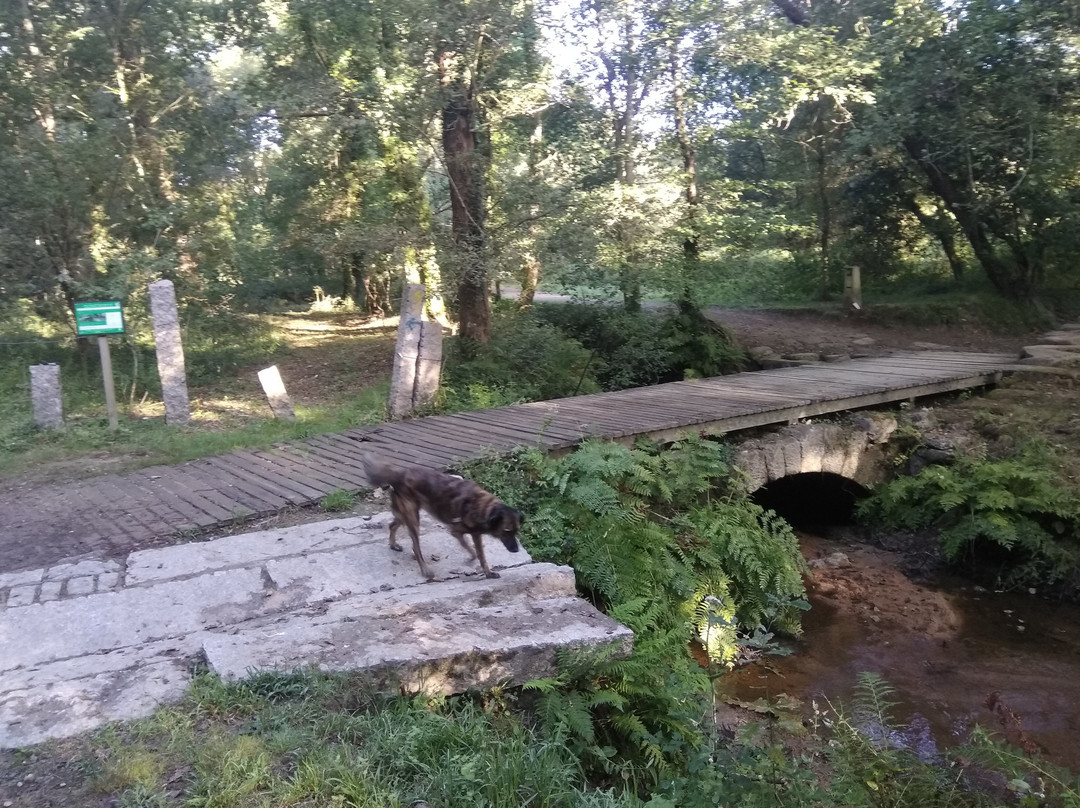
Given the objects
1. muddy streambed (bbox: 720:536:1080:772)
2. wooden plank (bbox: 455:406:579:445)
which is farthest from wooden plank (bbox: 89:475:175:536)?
muddy streambed (bbox: 720:536:1080:772)

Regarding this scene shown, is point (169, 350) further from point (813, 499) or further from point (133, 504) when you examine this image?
point (813, 499)

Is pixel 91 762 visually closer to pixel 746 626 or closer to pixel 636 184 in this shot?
pixel 746 626

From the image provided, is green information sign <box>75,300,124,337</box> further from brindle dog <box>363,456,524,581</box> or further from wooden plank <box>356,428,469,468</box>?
brindle dog <box>363,456,524,581</box>

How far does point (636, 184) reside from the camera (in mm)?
14711

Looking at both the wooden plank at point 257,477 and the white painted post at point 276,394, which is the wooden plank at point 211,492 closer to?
the wooden plank at point 257,477

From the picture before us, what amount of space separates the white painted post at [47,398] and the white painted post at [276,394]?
2401 millimetres

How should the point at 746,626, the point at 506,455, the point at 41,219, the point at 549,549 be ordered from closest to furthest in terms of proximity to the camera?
the point at 549,549 → the point at 506,455 → the point at 746,626 → the point at 41,219

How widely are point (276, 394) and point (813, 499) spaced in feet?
27.1

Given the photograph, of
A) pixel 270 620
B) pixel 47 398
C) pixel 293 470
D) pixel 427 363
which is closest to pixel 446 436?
pixel 293 470

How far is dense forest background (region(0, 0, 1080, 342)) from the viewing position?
12359mm

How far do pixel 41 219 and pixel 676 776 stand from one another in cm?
1229

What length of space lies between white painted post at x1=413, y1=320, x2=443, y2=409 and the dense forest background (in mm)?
2525

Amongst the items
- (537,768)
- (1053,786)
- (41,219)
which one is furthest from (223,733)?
(41,219)

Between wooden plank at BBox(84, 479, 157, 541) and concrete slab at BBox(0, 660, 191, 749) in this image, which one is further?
wooden plank at BBox(84, 479, 157, 541)
